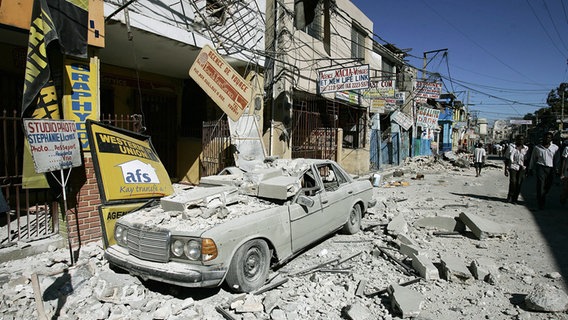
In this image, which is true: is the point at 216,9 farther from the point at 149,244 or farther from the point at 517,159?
the point at 517,159

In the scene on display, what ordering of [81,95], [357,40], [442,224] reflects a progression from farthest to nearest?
[357,40] < [442,224] < [81,95]

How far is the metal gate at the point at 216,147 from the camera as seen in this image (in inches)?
328

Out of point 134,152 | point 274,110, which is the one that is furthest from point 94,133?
point 274,110

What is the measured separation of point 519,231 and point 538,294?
3.52 metres

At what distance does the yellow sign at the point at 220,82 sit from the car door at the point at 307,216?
251 centimetres

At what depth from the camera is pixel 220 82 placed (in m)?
6.73

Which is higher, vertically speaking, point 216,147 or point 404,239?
point 216,147

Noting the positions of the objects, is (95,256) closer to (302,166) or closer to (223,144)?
(302,166)

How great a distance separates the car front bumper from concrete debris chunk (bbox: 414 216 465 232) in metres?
4.48

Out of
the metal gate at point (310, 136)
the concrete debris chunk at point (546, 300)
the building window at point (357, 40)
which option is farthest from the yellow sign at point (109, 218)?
the building window at point (357, 40)

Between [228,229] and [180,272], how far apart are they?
24.5 inches

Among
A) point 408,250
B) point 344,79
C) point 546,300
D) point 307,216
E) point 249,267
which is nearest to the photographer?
point 546,300

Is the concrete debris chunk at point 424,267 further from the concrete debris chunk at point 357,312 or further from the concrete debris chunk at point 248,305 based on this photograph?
the concrete debris chunk at point 248,305

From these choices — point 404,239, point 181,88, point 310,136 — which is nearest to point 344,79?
point 310,136
